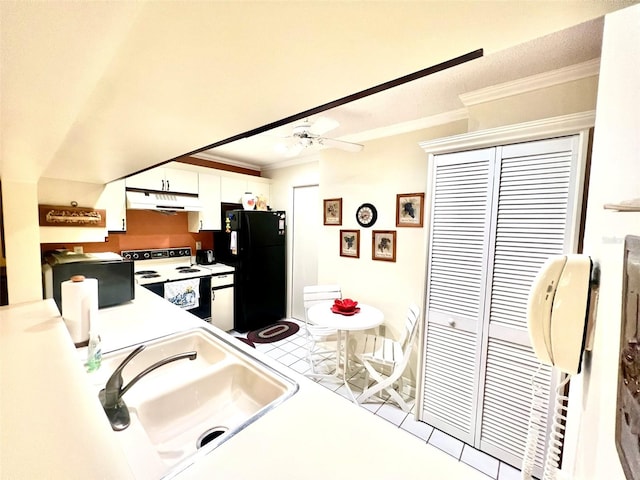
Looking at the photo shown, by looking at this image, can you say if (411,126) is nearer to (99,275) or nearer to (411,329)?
(411,329)

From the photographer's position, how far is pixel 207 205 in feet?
10.9

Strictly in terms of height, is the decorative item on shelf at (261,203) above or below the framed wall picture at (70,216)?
above

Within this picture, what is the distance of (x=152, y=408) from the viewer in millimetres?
1013

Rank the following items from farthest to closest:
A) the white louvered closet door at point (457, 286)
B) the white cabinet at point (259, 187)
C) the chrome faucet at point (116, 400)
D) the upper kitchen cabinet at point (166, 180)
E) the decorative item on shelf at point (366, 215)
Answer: the white cabinet at point (259, 187)
the upper kitchen cabinet at point (166, 180)
the decorative item on shelf at point (366, 215)
the white louvered closet door at point (457, 286)
the chrome faucet at point (116, 400)

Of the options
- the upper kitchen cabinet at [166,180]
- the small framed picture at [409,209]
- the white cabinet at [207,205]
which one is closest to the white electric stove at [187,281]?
the white cabinet at [207,205]

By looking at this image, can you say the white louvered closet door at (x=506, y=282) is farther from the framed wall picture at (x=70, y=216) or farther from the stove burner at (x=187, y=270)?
the stove burner at (x=187, y=270)

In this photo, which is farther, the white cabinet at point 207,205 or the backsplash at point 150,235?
the white cabinet at point 207,205

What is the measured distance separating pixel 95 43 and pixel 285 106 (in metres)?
0.35

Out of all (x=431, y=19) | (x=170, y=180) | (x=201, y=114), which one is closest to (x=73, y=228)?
(x=170, y=180)

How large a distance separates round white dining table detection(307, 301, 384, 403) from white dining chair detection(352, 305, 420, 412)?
0.21 meters

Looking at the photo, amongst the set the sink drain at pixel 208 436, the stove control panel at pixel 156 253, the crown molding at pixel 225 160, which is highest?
the crown molding at pixel 225 160

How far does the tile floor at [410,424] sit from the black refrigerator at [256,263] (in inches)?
19.1

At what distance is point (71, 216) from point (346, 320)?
2.18 m

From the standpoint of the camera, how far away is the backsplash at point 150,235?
2.86 m
